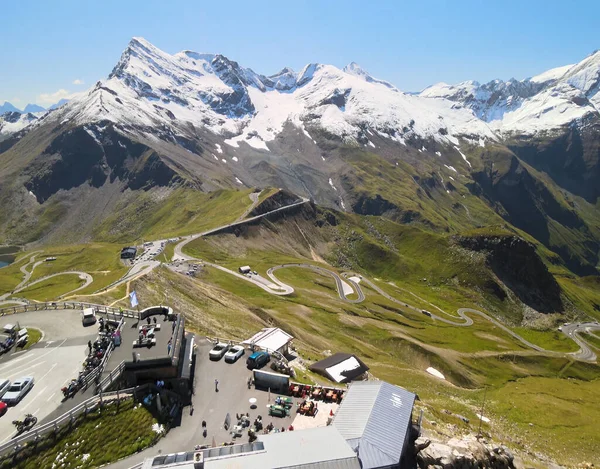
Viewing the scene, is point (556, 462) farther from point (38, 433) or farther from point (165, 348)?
point (38, 433)

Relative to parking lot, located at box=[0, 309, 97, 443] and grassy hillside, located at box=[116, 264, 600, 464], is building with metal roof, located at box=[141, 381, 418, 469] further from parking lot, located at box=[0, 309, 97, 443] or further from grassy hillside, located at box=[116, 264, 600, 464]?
grassy hillside, located at box=[116, 264, 600, 464]

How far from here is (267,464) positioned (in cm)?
3148

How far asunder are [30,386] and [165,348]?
1260 cm

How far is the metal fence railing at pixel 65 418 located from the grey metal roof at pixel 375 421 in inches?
795

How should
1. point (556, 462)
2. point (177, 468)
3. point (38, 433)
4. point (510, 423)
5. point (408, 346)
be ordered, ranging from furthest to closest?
point (408, 346) → point (510, 423) → point (556, 462) → point (38, 433) → point (177, 468)

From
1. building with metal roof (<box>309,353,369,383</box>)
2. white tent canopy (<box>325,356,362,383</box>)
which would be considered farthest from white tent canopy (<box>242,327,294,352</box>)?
white tent canopy (<box>325,356,362,383</box>)

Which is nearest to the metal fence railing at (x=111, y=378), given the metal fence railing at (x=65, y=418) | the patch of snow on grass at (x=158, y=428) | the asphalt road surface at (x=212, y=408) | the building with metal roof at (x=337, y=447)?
the metal fence railing at (x=65, y=418)

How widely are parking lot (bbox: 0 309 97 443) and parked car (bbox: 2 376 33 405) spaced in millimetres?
440

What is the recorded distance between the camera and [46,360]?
4525 centimetres

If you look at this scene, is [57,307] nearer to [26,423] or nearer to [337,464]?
[26,423]

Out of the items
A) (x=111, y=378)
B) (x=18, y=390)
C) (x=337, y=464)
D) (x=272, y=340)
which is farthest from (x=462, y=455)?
(x=18, y=390)

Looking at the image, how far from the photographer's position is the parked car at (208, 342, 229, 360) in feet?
171

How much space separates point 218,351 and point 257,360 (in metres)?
5.75

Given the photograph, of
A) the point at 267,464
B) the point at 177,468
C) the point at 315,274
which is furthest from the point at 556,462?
the point at 315,274
